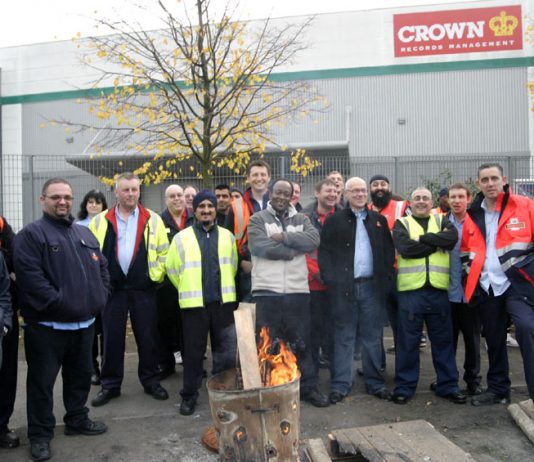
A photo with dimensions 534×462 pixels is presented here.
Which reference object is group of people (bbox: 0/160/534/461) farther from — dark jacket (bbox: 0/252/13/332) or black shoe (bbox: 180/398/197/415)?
dark jacket (bbox: 0/252/13/332)

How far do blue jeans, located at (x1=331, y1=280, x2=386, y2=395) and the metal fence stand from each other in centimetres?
627

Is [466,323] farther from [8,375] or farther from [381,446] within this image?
[8,375]

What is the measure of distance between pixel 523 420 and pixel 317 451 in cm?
191

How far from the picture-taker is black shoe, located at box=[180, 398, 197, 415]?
191 inches

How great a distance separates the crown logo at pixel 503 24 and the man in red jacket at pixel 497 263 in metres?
17.7

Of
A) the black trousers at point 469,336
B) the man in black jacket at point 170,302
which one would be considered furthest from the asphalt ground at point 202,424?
the man in black jacket at point 170,302

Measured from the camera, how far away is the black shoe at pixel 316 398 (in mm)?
4938

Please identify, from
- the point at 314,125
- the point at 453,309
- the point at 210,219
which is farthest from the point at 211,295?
the point at 314,125

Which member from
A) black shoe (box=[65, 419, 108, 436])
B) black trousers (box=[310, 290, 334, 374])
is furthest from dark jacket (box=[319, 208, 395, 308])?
black shoe (box=[65, 419, 108, 436])

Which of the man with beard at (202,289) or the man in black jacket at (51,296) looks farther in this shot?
the man with beard at (202,289)

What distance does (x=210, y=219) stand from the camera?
5.04 meters

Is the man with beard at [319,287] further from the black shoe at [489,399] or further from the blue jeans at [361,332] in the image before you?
the black shoe at [489,399]

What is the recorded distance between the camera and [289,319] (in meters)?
4.87

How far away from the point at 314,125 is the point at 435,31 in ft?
20.9
